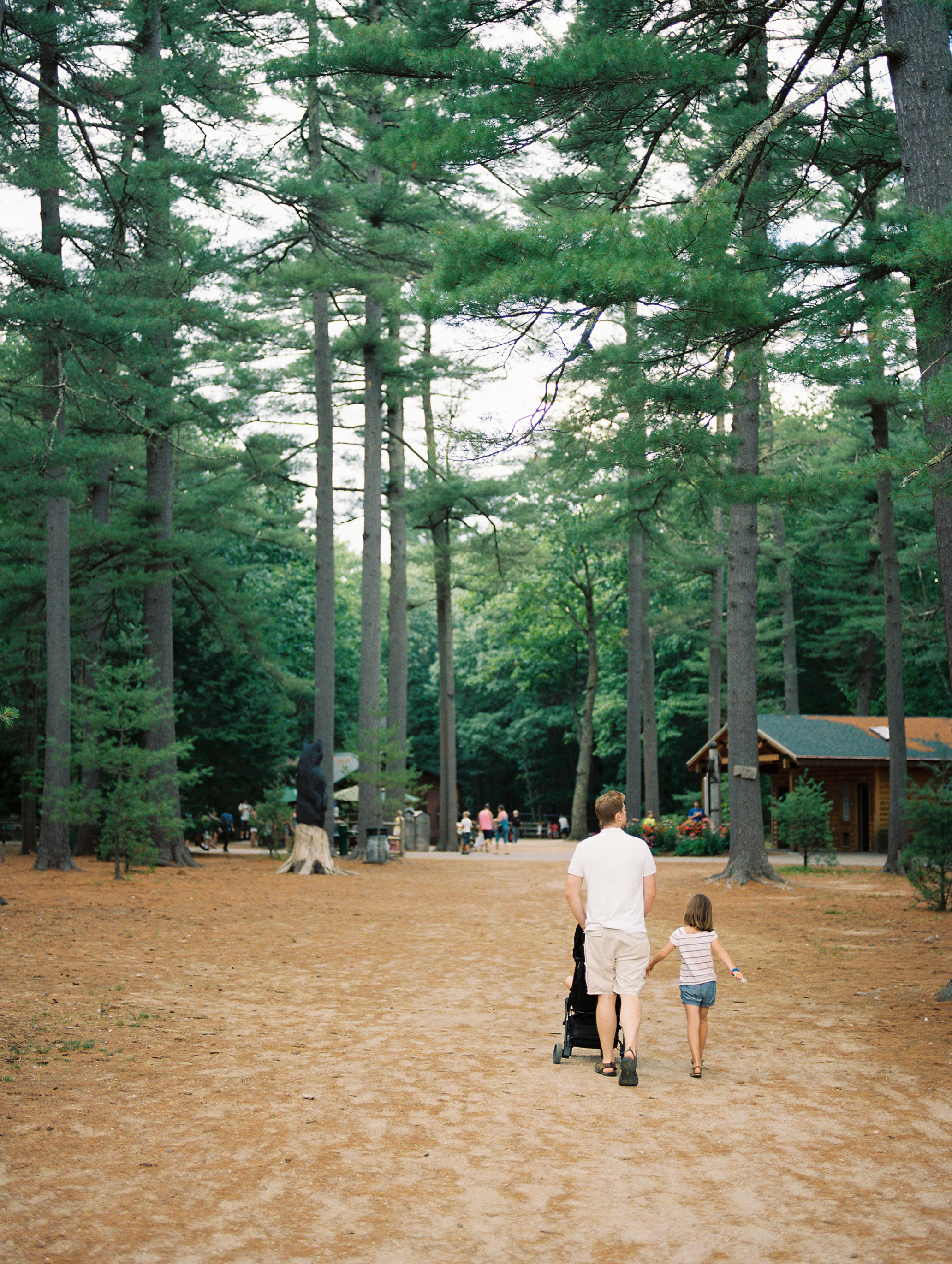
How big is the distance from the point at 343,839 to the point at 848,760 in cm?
1326

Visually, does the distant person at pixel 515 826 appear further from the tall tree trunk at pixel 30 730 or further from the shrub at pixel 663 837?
the tall tree trunk at pixel 30 730

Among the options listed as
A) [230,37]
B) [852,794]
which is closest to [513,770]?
[852,794]

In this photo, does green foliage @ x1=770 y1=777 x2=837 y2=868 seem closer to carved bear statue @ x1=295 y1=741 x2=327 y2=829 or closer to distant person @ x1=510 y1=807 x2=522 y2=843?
carved bear statue @ x1=295 y1=741 x2=327 y2=829

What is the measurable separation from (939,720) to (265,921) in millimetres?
24646

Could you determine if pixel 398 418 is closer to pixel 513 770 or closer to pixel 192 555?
pixel 192 555

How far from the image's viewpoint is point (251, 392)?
76.7 ft

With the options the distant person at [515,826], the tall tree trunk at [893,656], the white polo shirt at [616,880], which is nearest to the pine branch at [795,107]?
the white polo shirt at [616,880]

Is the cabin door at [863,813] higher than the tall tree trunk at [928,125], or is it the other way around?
the tall tree trunk at [928,125]

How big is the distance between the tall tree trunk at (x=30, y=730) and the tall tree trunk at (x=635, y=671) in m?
13.5

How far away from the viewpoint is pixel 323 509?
78.0 feet

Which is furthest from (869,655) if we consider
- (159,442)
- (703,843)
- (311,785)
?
(159,442)

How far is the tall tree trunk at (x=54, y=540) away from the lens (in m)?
15.4

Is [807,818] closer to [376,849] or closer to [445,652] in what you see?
[376,849]

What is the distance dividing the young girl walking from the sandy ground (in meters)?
0.24
